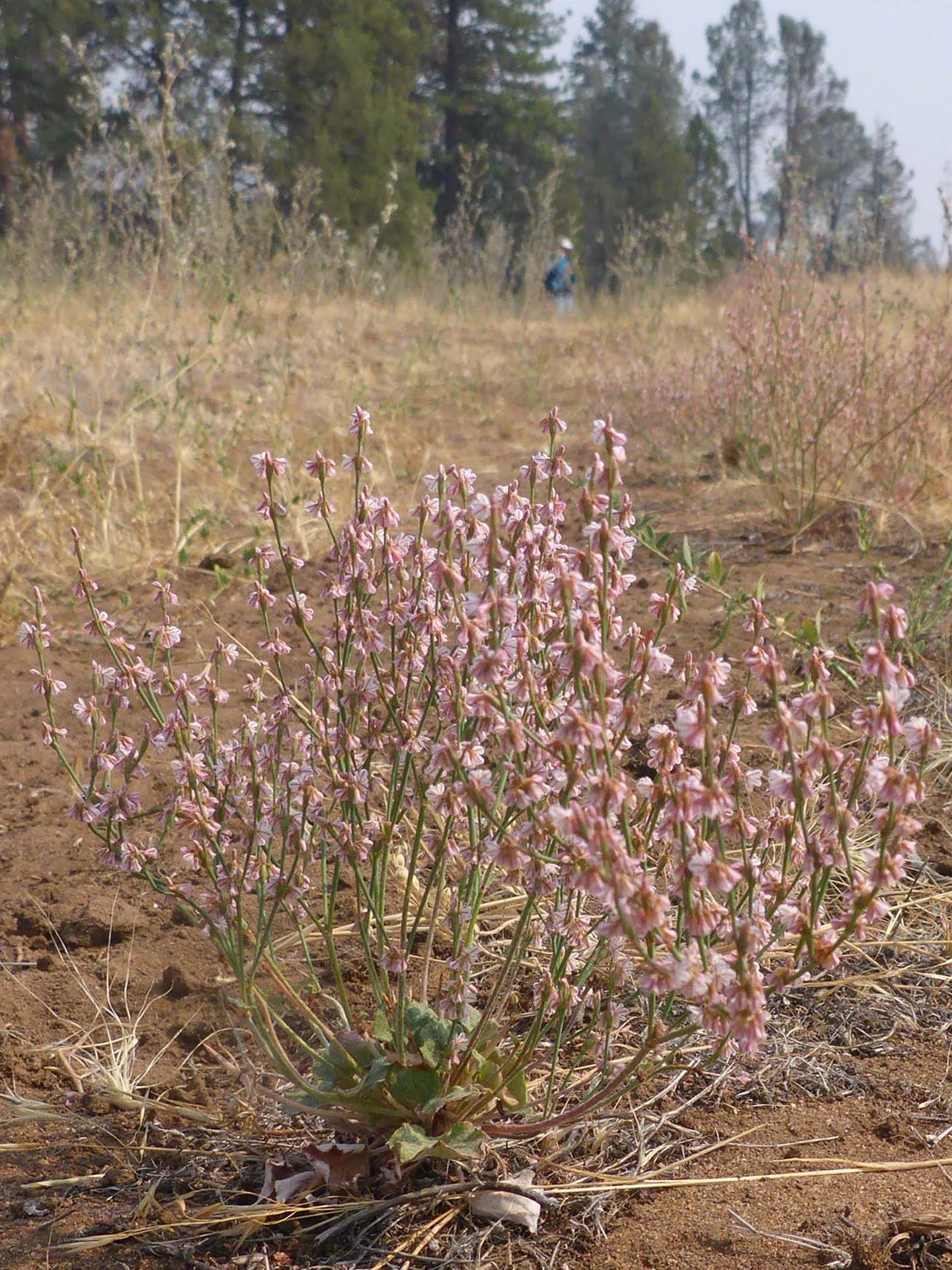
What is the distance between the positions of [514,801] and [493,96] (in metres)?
26.3

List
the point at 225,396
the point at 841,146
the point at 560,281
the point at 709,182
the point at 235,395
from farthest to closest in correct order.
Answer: the point at 841,146
the point at 709,182
the point at 560,281
the point at 225,396
the point at 235,395

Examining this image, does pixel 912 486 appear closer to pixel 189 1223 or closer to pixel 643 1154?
pixel 643 1154

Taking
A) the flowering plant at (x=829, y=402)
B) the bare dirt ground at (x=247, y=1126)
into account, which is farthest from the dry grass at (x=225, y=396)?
the bare dirt ground at (x=247, y=1126)

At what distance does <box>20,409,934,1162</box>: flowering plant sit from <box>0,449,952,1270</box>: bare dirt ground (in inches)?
7.2

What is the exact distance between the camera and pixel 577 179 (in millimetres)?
29359

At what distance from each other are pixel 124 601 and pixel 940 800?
9.65ft

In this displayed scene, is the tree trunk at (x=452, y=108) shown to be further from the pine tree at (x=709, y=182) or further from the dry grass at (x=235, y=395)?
the dry grass at (x=235, y=395)

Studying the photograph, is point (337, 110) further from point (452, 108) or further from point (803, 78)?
point (803, 78)

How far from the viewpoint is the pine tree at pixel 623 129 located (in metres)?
28.2

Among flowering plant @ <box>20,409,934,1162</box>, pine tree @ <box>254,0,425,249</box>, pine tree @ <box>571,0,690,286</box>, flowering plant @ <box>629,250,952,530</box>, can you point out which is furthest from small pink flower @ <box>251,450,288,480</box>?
pine tree @ <box>571,0,690,286</box>

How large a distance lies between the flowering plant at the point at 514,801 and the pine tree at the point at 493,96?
80.1 feet

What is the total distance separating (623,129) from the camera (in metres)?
30.9

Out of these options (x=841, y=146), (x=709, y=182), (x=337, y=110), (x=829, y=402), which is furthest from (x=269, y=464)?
(x=841, y=146)

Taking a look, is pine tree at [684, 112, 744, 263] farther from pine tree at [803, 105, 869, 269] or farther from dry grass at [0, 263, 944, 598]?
dry grass at [0, 263, 944, 598]
